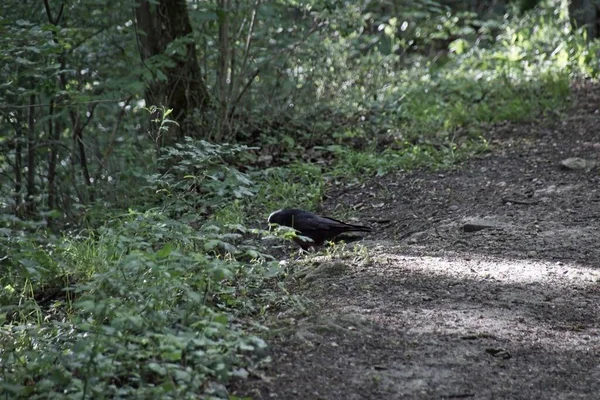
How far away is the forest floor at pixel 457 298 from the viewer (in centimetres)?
360

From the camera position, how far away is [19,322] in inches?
195

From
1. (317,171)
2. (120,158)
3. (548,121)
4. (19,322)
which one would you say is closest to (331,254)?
Answer: (19,322)

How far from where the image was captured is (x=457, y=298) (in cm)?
463

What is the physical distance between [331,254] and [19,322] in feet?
6.40

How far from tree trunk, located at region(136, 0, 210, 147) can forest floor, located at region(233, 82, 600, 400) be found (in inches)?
76.0

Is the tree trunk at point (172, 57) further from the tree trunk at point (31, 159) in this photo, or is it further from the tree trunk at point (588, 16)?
the tree trunk at point (588, 16)

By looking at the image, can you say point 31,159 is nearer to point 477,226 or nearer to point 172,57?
point 172,57

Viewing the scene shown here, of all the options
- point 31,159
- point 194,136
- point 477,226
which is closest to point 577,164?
point 477,226

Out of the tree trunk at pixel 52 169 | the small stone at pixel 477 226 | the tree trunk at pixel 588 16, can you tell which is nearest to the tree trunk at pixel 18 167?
the tree trunk at pixel 52 169

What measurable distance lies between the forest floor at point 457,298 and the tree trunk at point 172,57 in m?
1.93

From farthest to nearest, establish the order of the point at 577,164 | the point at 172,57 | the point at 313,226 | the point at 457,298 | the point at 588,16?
1. the point at 588,16
2. the point at 172,57
3. the point at 577,164
4. the point at 313,226
5. the point at 457,298

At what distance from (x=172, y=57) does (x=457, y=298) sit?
4741mm

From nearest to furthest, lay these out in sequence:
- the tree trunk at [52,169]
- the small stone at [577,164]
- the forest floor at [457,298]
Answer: the forest floor at [457,298], the small stone at [577,164], the tree trunk at [52,169]

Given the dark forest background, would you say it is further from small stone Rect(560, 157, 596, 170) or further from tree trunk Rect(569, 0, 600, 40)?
small stone Rect(560, 157, 596, 170)
